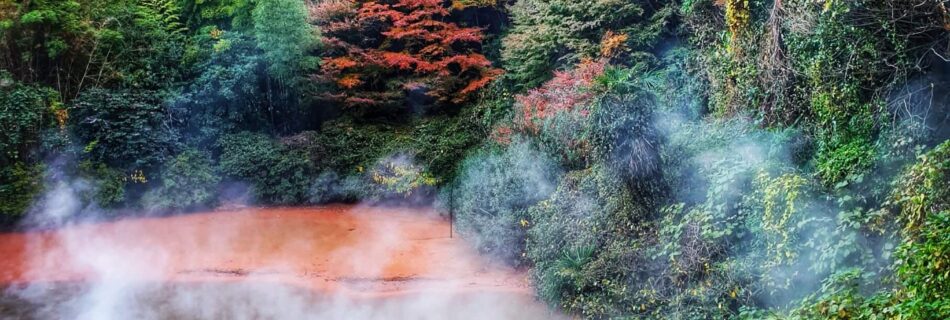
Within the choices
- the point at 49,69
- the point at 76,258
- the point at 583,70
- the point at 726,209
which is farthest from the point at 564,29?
the point at 49,69

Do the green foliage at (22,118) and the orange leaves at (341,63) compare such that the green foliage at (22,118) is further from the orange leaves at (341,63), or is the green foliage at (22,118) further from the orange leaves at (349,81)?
the orange leaves at (349,81)

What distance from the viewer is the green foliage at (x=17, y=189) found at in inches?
393

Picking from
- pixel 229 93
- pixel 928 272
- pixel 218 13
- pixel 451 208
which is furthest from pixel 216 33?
pixel 928 272

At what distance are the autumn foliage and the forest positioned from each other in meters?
0.06

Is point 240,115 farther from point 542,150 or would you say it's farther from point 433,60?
point 542,150

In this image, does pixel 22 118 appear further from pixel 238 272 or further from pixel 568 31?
pixel 568 31

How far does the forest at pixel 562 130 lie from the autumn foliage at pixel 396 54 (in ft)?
0.19

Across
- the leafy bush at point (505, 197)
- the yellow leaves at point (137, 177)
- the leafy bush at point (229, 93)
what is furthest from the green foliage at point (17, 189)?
the leafy bush at point (505, 197)

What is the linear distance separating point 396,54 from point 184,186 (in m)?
4.60

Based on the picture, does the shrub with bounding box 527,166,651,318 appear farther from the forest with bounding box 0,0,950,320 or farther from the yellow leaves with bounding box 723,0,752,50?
the yellow leaves with bounding box 723,0,752,50

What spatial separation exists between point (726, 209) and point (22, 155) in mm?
11023

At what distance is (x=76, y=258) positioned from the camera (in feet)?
30.0

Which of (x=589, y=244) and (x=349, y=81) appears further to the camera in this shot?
(x=349, y=81)

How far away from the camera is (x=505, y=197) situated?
9.39m
